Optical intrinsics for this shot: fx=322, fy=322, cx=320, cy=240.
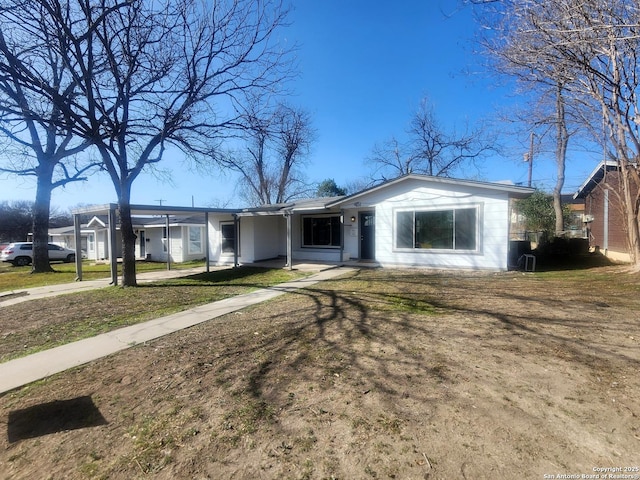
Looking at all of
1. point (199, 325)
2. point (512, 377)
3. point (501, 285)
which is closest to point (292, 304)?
point (199, 325)

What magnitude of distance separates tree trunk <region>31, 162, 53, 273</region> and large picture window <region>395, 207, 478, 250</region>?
1761 centimetres

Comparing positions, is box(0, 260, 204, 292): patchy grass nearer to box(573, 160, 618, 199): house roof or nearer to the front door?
the front door

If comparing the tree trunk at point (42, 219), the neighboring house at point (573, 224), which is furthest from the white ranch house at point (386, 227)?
the neighboring house at point (573, 224)

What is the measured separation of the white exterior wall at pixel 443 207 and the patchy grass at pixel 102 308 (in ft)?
12.3

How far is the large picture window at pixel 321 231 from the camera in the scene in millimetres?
14578

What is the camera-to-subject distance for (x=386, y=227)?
12508 mm

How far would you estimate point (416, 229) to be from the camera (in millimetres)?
11859

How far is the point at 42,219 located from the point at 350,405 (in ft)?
68.7

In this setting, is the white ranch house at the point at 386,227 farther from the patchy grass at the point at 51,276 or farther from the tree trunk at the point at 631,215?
the tree trunk at the point at 631,215

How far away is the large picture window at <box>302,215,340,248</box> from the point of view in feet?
47.8

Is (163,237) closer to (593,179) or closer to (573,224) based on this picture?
(593,179)

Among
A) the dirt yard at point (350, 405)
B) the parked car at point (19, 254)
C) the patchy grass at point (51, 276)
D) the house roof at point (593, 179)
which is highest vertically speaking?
the house roof at point (593, 179)

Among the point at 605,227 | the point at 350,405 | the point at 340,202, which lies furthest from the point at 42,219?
the point at 605,227

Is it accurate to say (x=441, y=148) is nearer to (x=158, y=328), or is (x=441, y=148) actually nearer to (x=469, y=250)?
(x=469, y=250)
